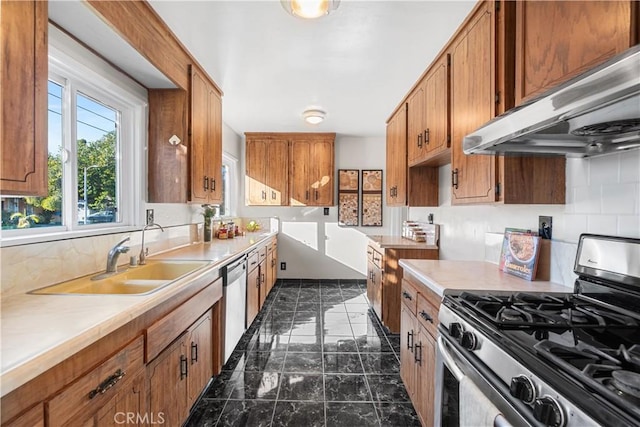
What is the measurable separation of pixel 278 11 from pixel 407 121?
1663 millimetres

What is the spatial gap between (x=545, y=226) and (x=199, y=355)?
2.14 meters

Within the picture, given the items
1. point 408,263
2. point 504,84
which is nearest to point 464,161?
point 504,84

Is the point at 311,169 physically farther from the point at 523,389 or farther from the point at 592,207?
the point at 523,389

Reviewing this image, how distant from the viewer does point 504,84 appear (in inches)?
58.9

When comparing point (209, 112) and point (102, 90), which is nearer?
point (102, 90)

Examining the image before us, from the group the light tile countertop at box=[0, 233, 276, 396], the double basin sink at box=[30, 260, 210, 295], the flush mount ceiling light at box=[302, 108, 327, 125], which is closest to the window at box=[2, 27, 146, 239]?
the double basin sink at box=[30, 260, 210, 295]

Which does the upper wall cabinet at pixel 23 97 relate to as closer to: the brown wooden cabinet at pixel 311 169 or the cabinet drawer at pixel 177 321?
the cabinet drawer at pixel 177 321

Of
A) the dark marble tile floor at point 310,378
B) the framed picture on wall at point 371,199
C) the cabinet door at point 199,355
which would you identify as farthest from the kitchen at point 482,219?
the dark marble tile floor at point 310,378

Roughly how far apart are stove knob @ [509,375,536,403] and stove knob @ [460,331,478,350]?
22cm

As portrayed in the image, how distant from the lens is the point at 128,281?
170cm

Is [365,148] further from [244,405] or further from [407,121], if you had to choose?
[244,405]

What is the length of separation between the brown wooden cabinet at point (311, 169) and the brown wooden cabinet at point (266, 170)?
133 millimetres

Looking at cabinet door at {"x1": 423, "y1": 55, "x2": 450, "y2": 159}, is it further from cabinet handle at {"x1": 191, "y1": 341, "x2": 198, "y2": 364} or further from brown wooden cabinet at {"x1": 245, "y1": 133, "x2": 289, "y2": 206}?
brown wooden cabinet at {"x1": 245, "y1": 133, "x2": 289, "y2": 206}

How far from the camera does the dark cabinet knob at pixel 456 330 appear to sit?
3.81 ft
